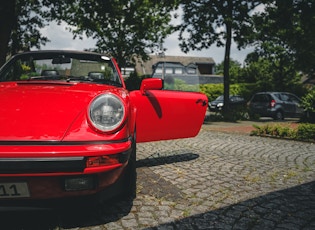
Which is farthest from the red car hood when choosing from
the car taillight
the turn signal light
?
the car taillight

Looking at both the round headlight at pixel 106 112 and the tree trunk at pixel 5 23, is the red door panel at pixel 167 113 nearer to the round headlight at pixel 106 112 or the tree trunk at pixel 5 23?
the round headlight at pixel 106 112

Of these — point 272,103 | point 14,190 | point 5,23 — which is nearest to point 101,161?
point 14,190

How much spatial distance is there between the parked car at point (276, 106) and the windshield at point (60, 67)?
13.2 meters

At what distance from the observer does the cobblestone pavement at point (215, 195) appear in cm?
252

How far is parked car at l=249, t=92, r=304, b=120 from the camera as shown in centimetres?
1590

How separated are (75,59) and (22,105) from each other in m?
1.48

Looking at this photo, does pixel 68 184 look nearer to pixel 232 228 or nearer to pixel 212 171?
pixel 232 228

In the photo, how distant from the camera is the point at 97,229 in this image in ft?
7.80

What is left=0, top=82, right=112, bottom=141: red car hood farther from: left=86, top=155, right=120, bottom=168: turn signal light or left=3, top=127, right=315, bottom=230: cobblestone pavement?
left=3, top=127, right=315, bottom=230: cobblestone pavement

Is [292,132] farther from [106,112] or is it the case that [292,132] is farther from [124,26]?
[124,26]

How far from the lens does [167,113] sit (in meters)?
3.97

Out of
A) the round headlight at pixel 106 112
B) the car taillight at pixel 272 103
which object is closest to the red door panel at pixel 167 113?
the round headlight at pixel 106 112

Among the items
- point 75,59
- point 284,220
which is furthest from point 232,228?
point 75,59

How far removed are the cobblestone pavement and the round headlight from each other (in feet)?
2.81
